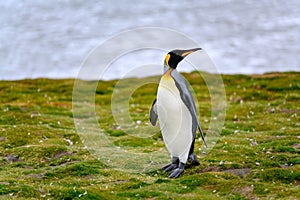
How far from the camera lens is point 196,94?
107 feet

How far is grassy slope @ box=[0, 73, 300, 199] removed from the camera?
11.5m

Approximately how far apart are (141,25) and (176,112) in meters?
83.7

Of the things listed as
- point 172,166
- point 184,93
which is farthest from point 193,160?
point 184,93

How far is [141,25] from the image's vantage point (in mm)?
95250

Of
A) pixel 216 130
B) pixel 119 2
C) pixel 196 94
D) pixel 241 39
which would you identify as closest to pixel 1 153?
pixel 216 130

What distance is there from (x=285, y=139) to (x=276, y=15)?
83.6 meters

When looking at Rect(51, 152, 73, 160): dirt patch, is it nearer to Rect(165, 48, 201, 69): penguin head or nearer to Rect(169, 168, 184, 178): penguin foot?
Rect(169, 168, 184, 178): penguin foot

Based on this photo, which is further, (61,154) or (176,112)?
(61,154)

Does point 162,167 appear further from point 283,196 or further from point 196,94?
point 196,94

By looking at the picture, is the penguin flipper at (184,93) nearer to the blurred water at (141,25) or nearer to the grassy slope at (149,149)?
the grassy slope at (149,149)

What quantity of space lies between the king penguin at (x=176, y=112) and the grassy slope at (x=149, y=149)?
579mm

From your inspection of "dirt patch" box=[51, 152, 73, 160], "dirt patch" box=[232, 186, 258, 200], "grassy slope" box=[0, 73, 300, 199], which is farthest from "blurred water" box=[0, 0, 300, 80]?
A: "dirt patch" box=[232, 186, 258, 200]

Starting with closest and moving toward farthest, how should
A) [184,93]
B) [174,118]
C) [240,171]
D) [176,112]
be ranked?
[184,93]
[176,112]
[174,118]
[240,171]

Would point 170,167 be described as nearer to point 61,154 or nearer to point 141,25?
point 61,154
